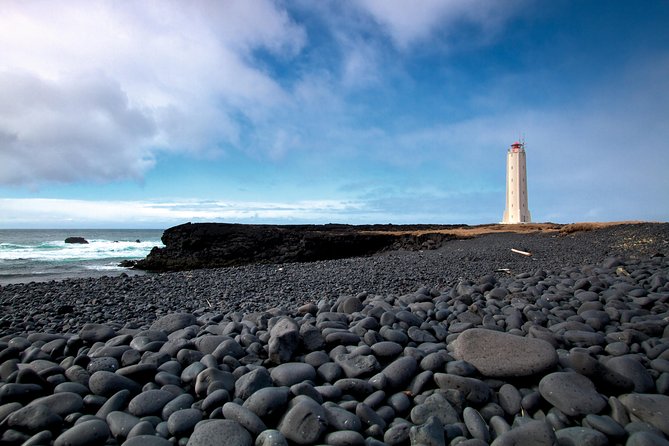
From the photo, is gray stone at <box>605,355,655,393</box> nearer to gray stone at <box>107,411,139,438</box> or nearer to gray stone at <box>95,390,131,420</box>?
gray stone at <box>107,411,139,438</box>

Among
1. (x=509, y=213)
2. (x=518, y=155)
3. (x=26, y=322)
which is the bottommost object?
(x=26, y=322)

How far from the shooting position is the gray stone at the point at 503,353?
2820 millimetres

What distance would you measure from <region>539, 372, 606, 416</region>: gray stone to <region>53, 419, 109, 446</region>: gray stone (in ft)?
8.63

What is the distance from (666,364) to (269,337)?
305cm

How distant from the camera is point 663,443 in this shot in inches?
84.0

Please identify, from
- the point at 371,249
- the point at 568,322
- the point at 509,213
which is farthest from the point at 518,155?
the point at 568,322

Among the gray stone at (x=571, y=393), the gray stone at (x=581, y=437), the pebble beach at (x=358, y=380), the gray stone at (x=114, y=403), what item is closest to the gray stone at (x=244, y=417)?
the pebble beach at (x=358, y=380)

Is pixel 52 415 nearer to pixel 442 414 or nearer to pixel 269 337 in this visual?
pixel 269 337

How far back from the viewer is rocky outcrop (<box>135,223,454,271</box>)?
19000mm

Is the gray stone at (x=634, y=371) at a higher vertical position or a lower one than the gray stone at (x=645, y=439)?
higher

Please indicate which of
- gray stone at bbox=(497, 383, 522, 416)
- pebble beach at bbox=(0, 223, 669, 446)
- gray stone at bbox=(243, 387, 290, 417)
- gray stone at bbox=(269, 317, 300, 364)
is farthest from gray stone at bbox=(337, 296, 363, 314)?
gray stone at bbox=(243, 387, 290, 417)

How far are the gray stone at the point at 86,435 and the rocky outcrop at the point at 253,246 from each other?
1622 cm

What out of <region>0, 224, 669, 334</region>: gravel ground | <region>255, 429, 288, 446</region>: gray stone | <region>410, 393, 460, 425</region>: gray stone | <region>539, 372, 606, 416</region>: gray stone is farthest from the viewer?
<region>0, 224, 669, 334</region>: gravel ground

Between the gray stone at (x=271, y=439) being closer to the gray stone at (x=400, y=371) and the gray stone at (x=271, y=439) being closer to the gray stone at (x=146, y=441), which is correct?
the gray stone at (x=146, y=441)
